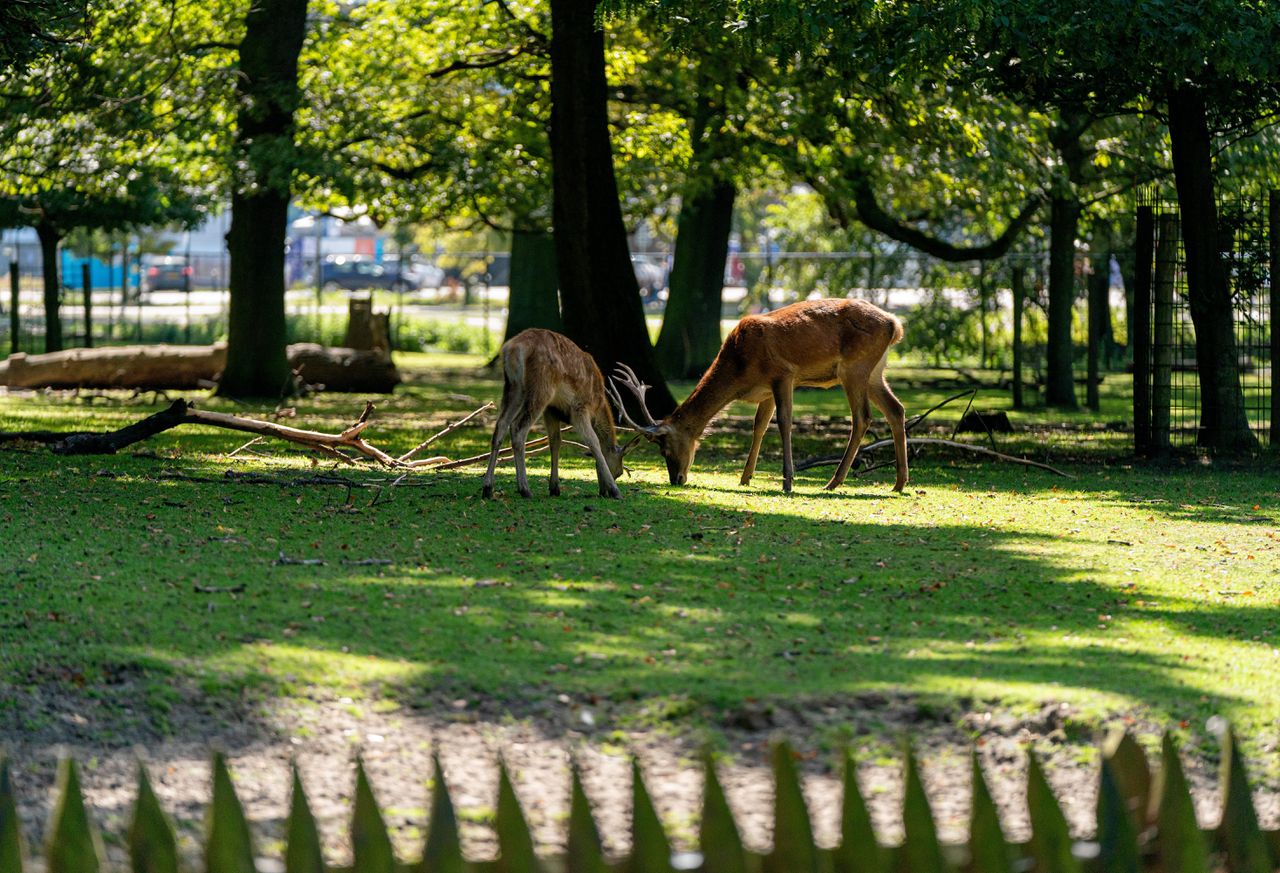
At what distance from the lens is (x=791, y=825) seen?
301cm

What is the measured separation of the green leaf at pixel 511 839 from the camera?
2.91 m

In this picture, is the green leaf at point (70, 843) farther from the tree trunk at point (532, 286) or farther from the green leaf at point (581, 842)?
the tree trunk at point (532, 286)

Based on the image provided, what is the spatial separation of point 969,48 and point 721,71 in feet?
21.3

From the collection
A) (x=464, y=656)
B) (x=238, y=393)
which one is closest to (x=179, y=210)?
(x=238, y=393)

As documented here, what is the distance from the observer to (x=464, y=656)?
621 cm

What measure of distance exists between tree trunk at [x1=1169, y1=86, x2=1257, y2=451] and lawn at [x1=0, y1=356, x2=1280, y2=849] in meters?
2.33

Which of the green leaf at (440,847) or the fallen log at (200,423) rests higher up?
the fallen log at (200,423)

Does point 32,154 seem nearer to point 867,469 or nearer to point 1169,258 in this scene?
point 867,469

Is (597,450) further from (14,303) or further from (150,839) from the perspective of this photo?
(14,303)

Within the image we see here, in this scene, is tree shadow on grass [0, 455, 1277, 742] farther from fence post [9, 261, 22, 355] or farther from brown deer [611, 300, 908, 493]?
fence post [9, 261, 22, 355]

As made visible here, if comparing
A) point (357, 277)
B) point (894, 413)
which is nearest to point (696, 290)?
point (894, 413)

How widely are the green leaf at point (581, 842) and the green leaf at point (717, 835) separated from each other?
0.19 m

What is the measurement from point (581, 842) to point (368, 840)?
361mm

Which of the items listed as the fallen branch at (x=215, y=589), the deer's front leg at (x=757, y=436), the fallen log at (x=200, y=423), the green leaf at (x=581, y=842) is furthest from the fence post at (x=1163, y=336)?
the green leaf at (x=581, y=842)
